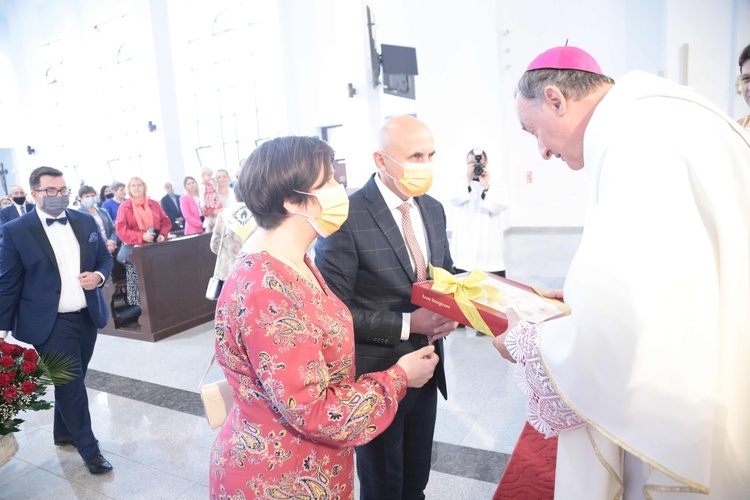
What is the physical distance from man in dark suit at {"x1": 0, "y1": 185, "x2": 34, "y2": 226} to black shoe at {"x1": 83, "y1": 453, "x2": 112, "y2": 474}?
255 inches

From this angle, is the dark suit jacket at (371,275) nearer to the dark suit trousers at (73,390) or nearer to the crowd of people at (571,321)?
the crowd of people at (571,321)

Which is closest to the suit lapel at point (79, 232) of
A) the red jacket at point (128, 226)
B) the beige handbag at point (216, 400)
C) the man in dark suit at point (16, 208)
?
the beige handbag at point (216, 400)

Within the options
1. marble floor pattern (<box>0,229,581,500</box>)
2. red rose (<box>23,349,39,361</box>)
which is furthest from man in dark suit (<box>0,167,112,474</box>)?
red rose (<box>23,349,39,361</box>)

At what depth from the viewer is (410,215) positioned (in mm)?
2043

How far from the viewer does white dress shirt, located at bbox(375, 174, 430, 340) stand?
1.85 m

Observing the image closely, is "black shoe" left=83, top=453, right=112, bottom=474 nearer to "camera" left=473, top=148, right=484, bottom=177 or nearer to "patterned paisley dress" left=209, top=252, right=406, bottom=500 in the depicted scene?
"patterned paisley dress" left=209, top=252, right=406, bottom=500

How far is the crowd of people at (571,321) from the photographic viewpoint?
3.26 ft

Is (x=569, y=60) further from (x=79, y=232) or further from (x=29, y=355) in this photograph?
(x=79, y=232)

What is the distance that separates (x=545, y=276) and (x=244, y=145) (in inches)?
401

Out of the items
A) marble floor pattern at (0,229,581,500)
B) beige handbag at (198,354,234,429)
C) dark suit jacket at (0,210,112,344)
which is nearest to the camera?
beige handbag at (198,354,234,429)

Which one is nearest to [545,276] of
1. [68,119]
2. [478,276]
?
[478,276]

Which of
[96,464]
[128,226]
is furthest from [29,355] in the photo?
[128,226]

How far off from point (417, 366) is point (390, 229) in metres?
0.63

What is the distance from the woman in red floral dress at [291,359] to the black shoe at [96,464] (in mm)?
2199
